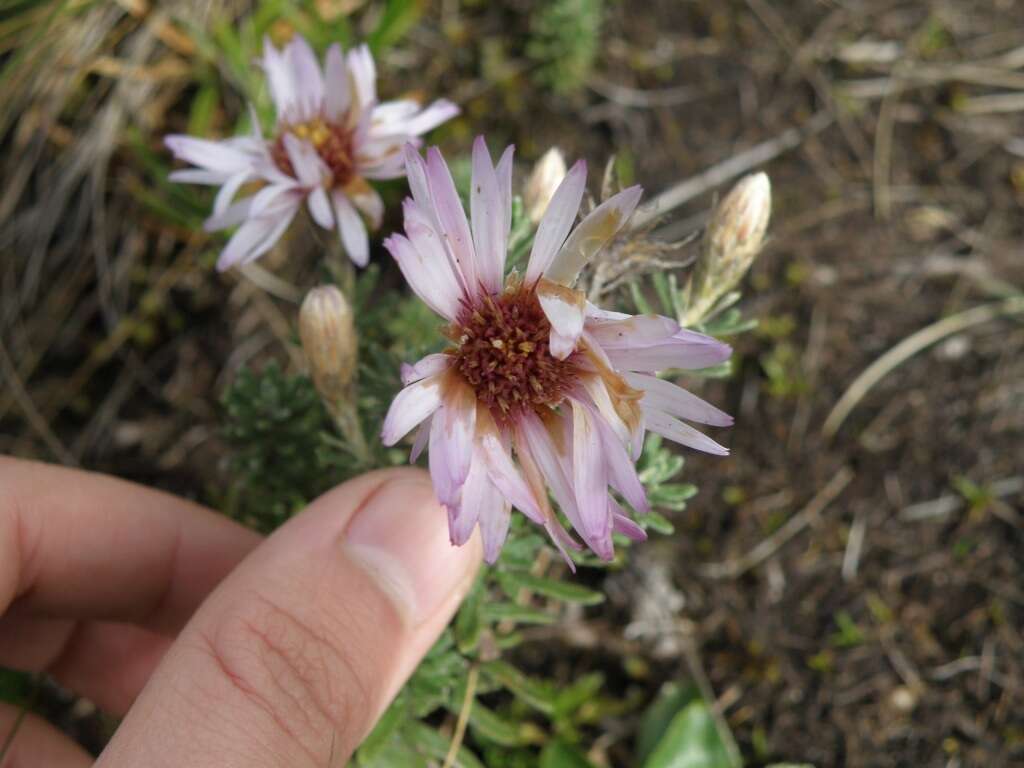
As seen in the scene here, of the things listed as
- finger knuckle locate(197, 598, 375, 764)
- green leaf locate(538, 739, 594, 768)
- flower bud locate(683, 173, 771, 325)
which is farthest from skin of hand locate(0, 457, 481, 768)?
green leaf locate(538, 739, 594, 768)

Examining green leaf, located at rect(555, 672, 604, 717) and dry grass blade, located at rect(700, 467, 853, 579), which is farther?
dry grass blade, located at rect(700, 467, 853, 579)

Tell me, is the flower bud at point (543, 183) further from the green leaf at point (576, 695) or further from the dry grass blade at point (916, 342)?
the dry grass blade at point (916, 342)

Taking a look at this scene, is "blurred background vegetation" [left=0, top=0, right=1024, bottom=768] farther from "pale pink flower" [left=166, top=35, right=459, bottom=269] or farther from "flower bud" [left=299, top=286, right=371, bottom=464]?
"flower bud" [left=299, top=286, right=371, bottom=464]

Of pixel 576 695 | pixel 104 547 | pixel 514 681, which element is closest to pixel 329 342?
pixel 104 547

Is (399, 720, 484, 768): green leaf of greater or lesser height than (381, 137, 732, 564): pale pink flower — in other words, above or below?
below

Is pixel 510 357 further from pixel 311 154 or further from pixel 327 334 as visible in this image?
pixel 311 154

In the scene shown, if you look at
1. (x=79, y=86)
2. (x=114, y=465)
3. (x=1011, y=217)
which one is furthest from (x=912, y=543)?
(x=79, y=86)

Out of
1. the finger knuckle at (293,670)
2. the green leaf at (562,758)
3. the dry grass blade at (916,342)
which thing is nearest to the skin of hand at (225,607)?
the finger knuckle at (293,670)
